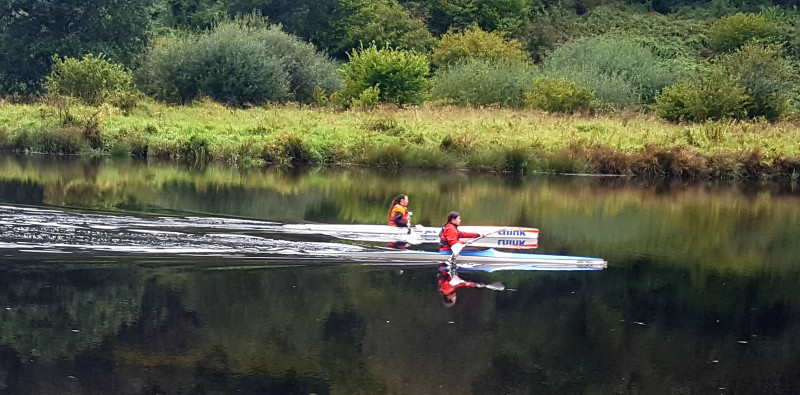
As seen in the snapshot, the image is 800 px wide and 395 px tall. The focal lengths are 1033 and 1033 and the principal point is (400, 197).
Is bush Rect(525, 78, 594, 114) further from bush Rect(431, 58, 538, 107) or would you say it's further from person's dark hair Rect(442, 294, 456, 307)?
person's dark hair Rect(442, 294, 456, 307)

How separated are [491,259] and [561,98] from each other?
92.6ft

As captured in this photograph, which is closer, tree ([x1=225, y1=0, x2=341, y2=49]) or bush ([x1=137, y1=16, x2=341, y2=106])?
bush ([x1=137, y1=16, x2=341, y2=106])

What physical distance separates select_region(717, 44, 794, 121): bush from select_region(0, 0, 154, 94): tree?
31.2 m

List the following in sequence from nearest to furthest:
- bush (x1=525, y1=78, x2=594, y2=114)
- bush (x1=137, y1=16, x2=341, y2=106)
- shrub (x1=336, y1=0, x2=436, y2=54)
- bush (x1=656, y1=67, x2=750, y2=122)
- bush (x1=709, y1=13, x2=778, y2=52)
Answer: bush (x1=656, y1=67, x2=750, y2=122), bush (x1=525, y1=78, x2=594, y2=114), bush (x1=137, y1=16, x2=341, y2=106), bush (x1=709, y1=13, x2=778, y2=52), shrub (x1=336, y1=0, x2=436, y2=54)

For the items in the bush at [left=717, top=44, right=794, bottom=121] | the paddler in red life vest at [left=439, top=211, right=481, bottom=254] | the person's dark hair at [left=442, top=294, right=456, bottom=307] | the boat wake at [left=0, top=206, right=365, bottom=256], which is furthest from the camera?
the bush at [left=717, top=44, right=794, bottom=121]

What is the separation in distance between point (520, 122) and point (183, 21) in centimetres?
3468

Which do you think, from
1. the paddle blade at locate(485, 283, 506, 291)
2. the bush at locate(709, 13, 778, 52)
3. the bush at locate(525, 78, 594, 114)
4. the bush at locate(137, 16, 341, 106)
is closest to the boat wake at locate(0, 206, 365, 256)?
the paddle blade at locate(485, 283, 506, 291)

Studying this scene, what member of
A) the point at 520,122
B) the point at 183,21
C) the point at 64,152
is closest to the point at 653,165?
the point at 520,122

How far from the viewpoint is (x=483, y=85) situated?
4947 centimetres

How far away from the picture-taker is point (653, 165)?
37.1m

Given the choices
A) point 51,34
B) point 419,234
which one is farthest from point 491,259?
point 51,34

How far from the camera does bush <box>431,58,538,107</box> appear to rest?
161ft

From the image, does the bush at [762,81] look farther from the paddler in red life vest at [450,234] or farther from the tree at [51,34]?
the paddler in red life vest at [450,234]

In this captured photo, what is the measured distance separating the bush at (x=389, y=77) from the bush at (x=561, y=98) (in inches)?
229
